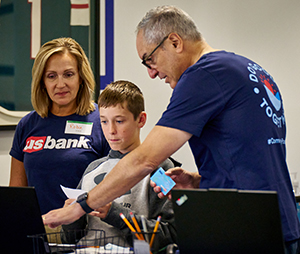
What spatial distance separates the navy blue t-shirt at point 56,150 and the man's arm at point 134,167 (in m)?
0.60

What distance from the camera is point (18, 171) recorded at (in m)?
1.86

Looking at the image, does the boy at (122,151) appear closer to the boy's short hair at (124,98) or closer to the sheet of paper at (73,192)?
the boy's short hair at (124,98)

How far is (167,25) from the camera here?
3.98 ft

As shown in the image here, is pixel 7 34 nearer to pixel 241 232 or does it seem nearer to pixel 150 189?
pixel 150 189

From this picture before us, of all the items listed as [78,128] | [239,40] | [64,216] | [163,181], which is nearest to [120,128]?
[78,128]

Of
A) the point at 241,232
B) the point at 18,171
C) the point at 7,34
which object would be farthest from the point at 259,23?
the point at 241,232

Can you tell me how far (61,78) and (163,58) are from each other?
2.32 ft

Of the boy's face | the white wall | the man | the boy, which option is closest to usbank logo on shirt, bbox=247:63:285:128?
the man

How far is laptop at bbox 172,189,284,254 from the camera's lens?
0.74 m

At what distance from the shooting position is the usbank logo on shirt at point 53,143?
1.71m

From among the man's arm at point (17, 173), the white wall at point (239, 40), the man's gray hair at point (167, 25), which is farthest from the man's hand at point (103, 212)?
the white wall at point (239, 40)

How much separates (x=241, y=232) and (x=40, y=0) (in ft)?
7.24

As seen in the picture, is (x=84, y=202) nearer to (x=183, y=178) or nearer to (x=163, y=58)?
(x=183, y=178)

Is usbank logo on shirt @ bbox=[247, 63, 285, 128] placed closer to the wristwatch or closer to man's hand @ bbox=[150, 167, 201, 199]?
man's hand @ bbox=[150, 167, 201, 199]
